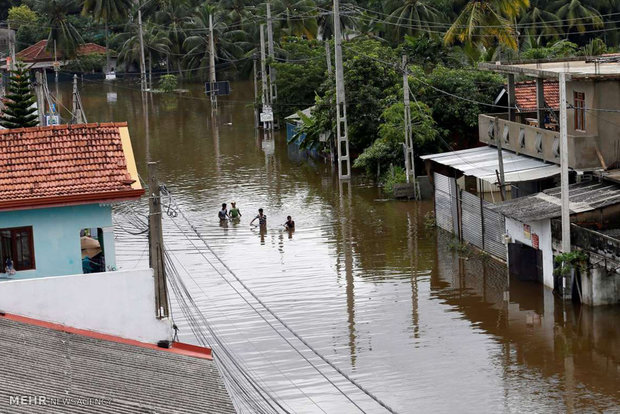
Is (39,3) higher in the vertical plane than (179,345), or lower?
higher

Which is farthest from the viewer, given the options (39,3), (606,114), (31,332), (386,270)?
(39,3)

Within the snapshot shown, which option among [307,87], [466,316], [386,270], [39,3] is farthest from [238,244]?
[39,3]

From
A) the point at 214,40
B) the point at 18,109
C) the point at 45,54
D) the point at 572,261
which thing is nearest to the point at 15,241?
the point at 572,261

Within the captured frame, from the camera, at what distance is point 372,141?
45.3 metres

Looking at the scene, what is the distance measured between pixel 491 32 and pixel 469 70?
5.89m

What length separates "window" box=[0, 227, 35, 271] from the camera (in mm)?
19406

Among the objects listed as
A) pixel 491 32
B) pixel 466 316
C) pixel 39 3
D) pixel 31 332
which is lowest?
pixel 466 316

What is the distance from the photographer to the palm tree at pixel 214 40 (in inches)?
3236

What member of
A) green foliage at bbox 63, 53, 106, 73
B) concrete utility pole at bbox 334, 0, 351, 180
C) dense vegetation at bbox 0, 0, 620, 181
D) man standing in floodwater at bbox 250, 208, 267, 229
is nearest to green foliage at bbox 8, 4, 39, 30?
dense vegetation at bbox 0, 0, 620, 181

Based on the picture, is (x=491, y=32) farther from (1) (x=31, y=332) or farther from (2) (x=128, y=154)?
(1) (x=31, y=332)

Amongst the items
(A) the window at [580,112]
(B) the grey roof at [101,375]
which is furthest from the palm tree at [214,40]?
(B) the grey roof at [101,375]

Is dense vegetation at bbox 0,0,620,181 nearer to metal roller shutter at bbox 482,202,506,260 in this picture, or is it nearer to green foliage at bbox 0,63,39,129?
metal roller shutter at bbox 482,202,506,260

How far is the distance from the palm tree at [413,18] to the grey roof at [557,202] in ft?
125

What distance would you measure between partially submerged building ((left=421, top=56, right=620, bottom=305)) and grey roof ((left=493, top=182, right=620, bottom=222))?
0.08 ft
